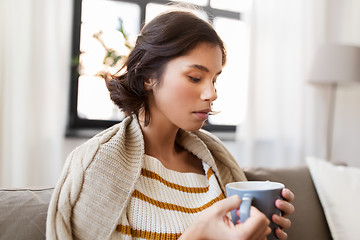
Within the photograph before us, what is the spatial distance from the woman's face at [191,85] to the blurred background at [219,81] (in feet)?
3.44

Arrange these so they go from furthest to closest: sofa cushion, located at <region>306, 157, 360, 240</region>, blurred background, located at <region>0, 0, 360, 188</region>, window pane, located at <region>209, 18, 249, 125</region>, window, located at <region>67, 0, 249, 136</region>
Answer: window pane, located at <region>209, 18, 249, 125</region> → window, located at <region>67, 0, 249, 136</region> → blurred background, located at <region>0, 0, 360, 188</region> → sofa cushion, located at <region>306, 157, 360, 240</region>

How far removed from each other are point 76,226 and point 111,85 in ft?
1.38

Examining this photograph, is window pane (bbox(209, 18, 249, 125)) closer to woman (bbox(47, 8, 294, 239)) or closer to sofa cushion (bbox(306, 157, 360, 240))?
sofa cushion (bbox(306, 157, 360, 240))

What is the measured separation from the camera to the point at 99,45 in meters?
2.21

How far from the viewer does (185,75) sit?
3.04 feet

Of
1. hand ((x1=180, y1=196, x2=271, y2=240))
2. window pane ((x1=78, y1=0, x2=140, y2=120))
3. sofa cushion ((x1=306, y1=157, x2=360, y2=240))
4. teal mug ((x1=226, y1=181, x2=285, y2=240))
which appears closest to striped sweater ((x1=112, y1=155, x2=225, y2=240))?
hand ((x1=180, y1=196, x2=271, y2=240))

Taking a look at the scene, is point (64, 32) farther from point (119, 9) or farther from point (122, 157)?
point (122, 157)

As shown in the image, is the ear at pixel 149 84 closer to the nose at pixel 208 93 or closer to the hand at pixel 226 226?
the nose at pixel 208 93

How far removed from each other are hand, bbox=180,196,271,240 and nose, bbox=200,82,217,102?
294mm

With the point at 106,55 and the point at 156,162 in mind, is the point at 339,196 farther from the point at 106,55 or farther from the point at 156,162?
the point at 106,55

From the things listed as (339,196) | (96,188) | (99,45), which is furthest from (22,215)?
(99,45)

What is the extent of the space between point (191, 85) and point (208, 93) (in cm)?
5

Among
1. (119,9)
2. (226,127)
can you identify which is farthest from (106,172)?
(226,127)

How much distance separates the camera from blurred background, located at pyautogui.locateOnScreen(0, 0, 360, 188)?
73.5 inches
